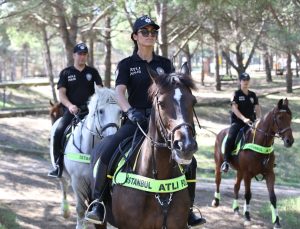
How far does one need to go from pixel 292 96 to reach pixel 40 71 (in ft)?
193

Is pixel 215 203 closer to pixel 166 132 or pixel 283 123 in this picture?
pixel 283 123

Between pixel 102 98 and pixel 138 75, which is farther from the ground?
pixel 138 75

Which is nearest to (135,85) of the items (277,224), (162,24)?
(277,224)

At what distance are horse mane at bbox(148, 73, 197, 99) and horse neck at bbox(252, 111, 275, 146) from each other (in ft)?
19.0

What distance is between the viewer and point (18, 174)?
45.8 feet

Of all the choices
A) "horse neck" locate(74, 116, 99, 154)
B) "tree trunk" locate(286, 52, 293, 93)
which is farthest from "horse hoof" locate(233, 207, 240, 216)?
"tree trunk" locate(286, 52, 293, 93)

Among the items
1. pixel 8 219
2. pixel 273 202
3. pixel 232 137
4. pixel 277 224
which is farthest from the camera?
pixel 232 137

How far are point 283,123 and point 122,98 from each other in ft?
17.7

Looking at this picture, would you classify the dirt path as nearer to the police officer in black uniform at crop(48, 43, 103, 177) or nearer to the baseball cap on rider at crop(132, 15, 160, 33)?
the police officer in black uniform at crop(48, 43, 103, 177)

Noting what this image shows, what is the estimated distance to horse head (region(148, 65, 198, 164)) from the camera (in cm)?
356

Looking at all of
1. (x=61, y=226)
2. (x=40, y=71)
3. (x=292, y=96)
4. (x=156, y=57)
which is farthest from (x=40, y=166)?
(x=40, y=71)

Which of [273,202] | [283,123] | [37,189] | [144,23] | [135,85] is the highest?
[144,23]

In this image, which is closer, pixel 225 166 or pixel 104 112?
pixel 104 112

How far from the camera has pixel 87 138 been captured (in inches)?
280
